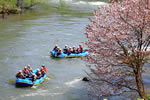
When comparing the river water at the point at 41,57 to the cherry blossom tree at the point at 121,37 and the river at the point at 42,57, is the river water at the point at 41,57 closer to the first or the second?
the river at the point at 42,57

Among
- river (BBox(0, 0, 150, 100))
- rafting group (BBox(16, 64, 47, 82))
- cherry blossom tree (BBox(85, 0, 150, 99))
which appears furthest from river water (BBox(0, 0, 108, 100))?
cherry blossom tree (BBox(85, 0, 150, 99))

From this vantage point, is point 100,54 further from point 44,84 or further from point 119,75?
point 44,84

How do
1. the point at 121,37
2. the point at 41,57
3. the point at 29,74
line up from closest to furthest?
1. the point at 121,37
2. the point at 29,74
3. the point at 41,57

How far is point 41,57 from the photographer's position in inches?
1092

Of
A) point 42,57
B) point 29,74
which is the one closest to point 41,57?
point 42,57

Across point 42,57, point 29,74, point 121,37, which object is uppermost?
point 121,37

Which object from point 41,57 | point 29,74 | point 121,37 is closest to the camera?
point 121,37

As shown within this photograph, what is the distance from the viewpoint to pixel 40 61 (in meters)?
26.4

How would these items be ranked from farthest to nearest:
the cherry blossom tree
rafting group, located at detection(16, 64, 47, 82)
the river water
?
rafting group, located at detection(16, 64, 47, 82) → the river water → the cherry blossom tree

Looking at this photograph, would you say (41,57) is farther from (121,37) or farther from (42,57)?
(121,37)

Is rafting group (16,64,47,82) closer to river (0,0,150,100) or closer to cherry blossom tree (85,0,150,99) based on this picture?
river (0,0,150,100)

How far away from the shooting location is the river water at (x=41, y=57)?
62.1ft

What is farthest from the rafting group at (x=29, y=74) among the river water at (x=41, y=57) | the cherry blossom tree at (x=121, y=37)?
the cherry blossom tree at (x=121, y=37)

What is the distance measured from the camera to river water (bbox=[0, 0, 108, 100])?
18.9 meters
